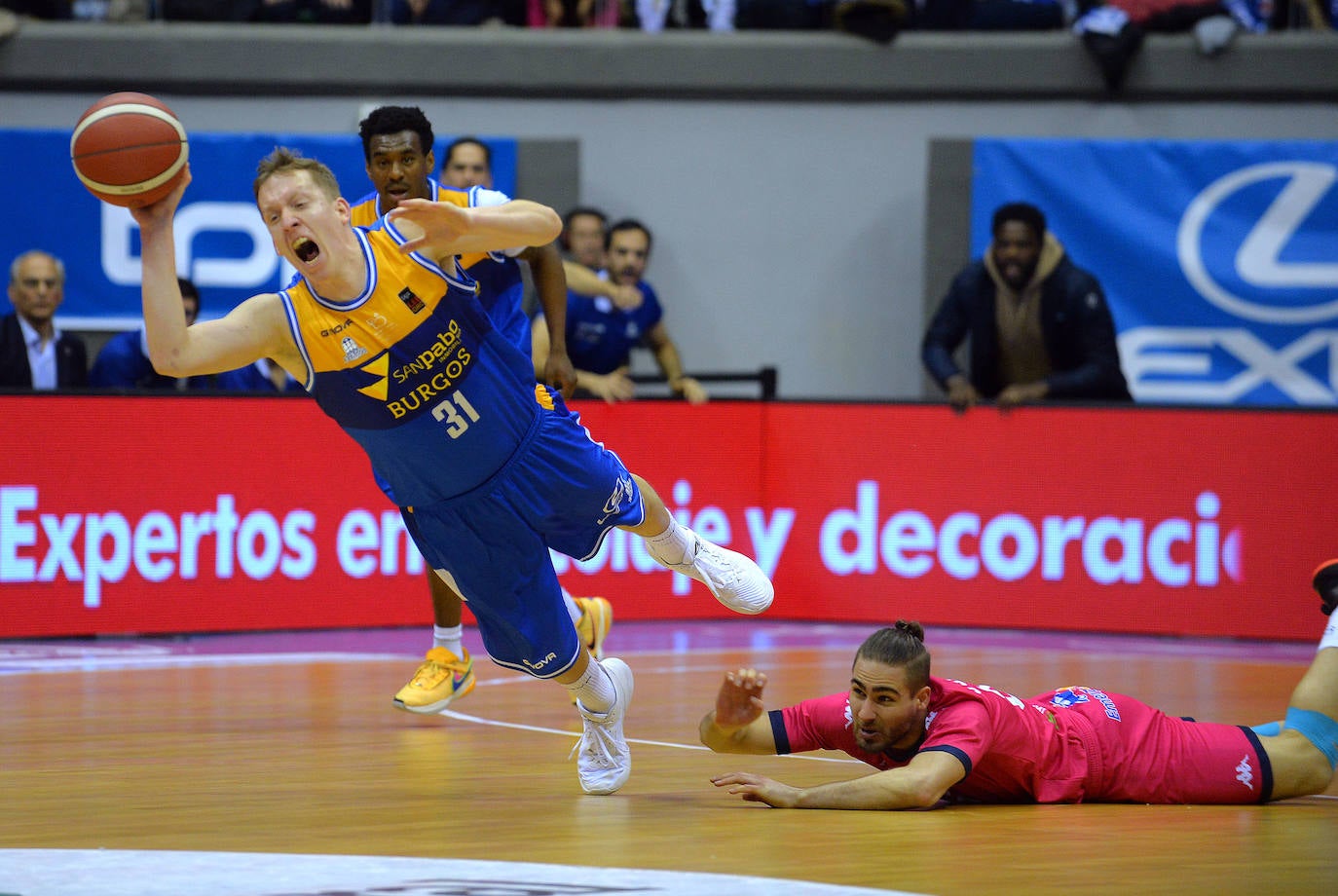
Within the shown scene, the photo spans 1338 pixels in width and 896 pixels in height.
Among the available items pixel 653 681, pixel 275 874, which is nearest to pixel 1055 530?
pixel 653 681

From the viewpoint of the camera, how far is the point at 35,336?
952 centimetres

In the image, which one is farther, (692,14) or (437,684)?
(692,14)

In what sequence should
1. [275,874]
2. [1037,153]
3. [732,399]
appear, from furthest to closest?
[1037,153], [732,399], [275,874]

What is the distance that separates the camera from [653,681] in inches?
311

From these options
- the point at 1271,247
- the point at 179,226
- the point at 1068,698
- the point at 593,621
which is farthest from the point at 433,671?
the point at 1271,247

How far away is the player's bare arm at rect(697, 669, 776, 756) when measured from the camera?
15.8ft

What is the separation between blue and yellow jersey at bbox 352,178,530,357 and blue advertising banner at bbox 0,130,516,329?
5.48 m

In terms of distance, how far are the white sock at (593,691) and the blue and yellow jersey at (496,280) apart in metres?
1.52

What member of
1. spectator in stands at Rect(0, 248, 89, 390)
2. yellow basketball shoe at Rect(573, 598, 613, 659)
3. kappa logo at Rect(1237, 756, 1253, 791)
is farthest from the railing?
kappa logo at Rect(1237, 756, 1253, 791)

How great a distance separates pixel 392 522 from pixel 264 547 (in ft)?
2.36

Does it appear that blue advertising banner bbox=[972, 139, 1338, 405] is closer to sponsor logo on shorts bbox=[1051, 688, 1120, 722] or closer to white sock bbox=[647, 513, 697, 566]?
white sock bbox=[647, 513, 697, 566]

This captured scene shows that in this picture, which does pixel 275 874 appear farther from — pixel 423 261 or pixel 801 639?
pixel 801 639

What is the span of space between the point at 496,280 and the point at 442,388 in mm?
1520

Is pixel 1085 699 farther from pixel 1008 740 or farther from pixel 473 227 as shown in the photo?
pixel 473 227
